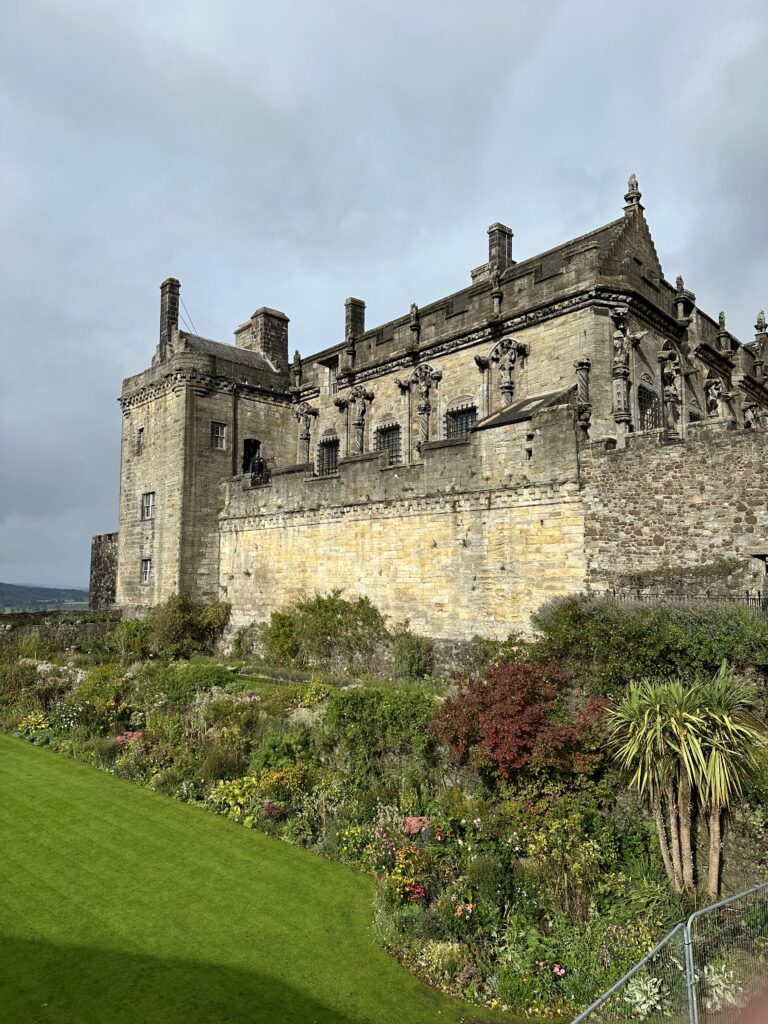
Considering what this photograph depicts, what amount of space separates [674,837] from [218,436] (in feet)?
73.2

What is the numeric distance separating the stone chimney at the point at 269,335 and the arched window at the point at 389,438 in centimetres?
750

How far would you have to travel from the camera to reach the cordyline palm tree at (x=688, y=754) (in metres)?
8.89

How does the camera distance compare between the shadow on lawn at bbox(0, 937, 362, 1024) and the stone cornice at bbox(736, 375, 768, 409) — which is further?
the stone cornice at bbox(736, 375, 768, 409)

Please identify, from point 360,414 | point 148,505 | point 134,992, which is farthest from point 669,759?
point 148,505

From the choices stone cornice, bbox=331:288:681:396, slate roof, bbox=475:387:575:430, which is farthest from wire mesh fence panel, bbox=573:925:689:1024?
stone cornice, bbox=331:288:681:396

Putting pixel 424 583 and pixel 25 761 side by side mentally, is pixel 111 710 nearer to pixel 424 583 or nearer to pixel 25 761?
pixel 25 761

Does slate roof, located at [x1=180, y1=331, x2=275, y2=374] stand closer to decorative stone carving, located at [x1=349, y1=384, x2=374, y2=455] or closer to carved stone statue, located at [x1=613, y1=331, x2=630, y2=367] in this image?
decorative stone carving, located at [x1=349, y1=384, x2=374, y2=455]

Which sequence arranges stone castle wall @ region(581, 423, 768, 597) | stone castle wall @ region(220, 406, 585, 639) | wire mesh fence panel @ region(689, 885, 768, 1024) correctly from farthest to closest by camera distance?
stone castle wall @ region(220, 406, 585, 639) → stone castle wall @ region(581, 423, 768, 597) → wire mesh fence panel @ region(689, 885, 768, 1024)

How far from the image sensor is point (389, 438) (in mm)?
25984

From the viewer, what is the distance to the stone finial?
20812 millimetres

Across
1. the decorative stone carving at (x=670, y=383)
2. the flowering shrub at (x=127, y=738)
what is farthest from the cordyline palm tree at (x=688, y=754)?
the decorative stone carving at (x=670, y=383)

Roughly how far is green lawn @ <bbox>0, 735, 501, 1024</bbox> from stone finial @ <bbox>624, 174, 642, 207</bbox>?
779 inches

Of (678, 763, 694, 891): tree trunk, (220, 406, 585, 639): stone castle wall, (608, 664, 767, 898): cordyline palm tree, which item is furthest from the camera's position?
(220, 406, 585, 639): stone castle wall

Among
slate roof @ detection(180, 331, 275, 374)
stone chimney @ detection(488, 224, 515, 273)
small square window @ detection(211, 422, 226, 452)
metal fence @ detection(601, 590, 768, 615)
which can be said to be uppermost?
stone chimney @ detection(488, 224, 515, 273)
